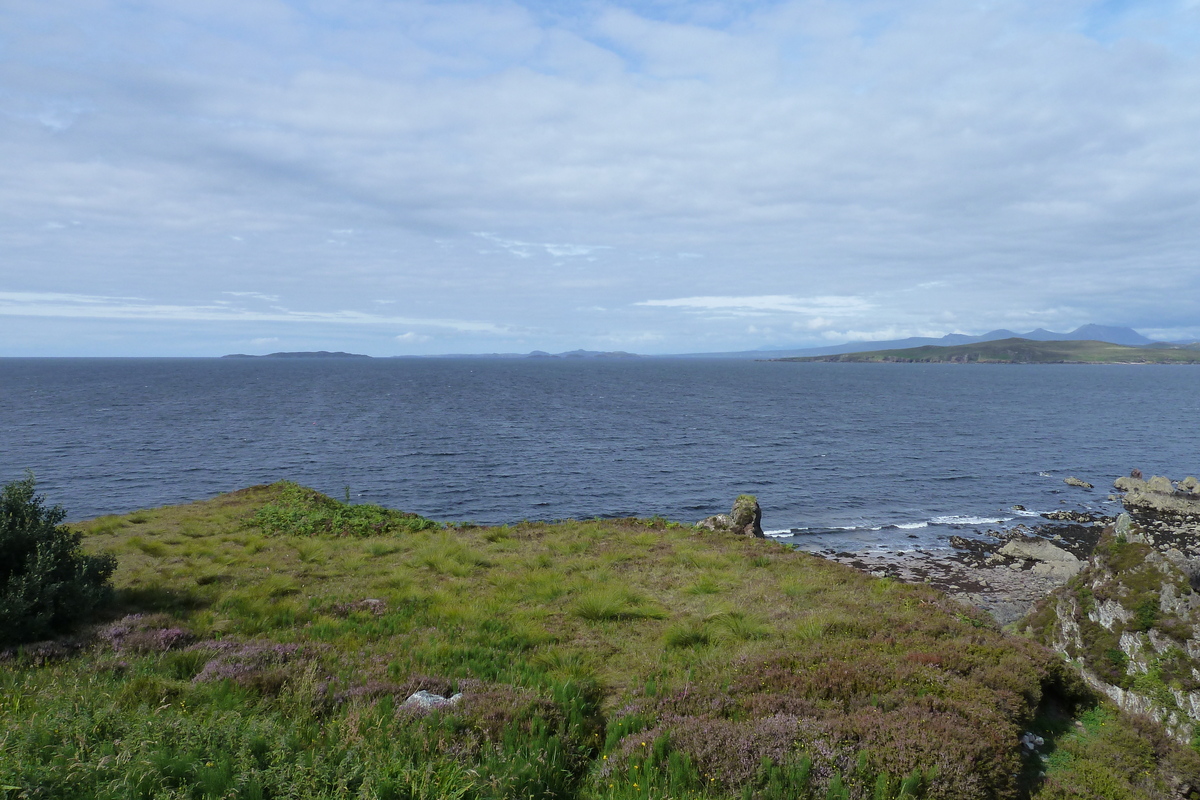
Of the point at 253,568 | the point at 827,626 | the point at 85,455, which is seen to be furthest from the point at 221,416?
the point at 827,626

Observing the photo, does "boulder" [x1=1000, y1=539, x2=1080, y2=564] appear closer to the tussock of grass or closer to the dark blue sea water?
the dark blue sea water

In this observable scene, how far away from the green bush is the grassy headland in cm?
89

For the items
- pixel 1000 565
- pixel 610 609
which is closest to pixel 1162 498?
pixel 1000 565

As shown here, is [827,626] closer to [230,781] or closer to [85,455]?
[230,781]

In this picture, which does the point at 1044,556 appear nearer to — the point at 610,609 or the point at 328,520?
the point at 610,609

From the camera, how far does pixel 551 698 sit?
9.35m

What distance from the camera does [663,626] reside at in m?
14.4

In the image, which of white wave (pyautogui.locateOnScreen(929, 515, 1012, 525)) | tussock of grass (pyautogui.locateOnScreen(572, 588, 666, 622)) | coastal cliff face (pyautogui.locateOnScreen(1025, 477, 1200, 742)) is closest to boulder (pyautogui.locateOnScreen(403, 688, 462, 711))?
tussock of grass (pyautogui.locateOnScreen(572, 588, 666, 622))

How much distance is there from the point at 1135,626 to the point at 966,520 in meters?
35.5

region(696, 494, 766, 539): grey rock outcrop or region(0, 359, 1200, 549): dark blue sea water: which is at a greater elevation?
region(696, 494, 766, 539): grey rock outcrop

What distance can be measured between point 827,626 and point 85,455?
3077 inches

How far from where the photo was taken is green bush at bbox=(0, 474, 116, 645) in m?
11.4

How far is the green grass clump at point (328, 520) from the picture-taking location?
83.9 ft

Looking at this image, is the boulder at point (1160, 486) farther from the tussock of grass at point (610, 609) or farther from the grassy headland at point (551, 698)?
the tussock of grass at point (610, 609)
